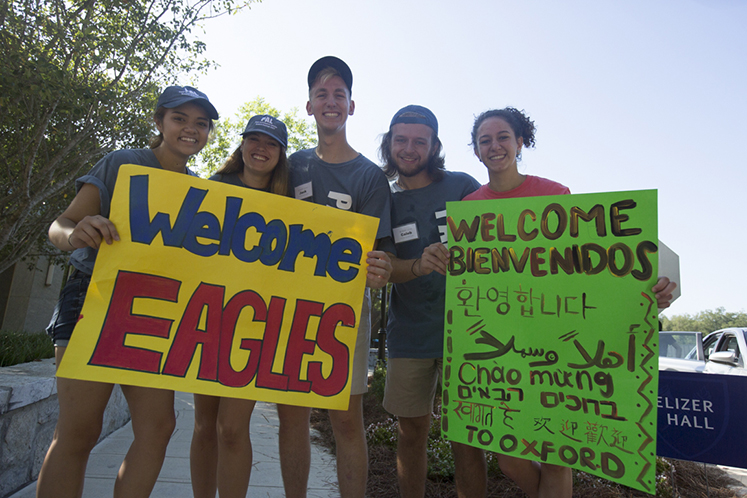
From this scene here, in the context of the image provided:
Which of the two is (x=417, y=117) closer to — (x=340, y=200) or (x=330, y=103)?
(x=330, y=103)

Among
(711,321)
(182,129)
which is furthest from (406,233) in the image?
(711,321)

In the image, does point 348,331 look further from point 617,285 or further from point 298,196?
point 617,285

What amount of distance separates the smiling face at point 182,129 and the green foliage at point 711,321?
76413 millimetres

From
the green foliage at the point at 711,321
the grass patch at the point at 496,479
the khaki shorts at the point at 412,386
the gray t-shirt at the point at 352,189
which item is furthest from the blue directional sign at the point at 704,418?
the green foliage at the point at 711,321

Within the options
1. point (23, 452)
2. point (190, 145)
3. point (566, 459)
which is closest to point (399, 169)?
point (190, 145)

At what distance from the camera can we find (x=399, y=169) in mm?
2756

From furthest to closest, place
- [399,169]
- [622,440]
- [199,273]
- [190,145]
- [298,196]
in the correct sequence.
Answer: [399,169] < [298,196] < [190,145] < [199,273] < [622,440]

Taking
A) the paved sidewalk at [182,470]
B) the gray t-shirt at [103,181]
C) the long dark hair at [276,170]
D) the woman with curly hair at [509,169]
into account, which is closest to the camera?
the gray t-shirt at [103,181]

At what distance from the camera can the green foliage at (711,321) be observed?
7303 cm

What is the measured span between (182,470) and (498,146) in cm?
331

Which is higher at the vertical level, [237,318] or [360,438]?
[237,318]

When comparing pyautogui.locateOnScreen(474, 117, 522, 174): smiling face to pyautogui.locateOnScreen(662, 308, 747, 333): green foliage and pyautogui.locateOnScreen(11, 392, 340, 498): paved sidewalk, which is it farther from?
pyautogui.locateOnScreen(662, 308, 747, 333): green foliage

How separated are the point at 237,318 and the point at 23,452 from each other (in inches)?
77.8

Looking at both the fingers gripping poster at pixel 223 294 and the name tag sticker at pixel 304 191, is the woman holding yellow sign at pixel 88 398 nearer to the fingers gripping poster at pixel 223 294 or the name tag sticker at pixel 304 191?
the fingers gripping poster at pixel 223 294
